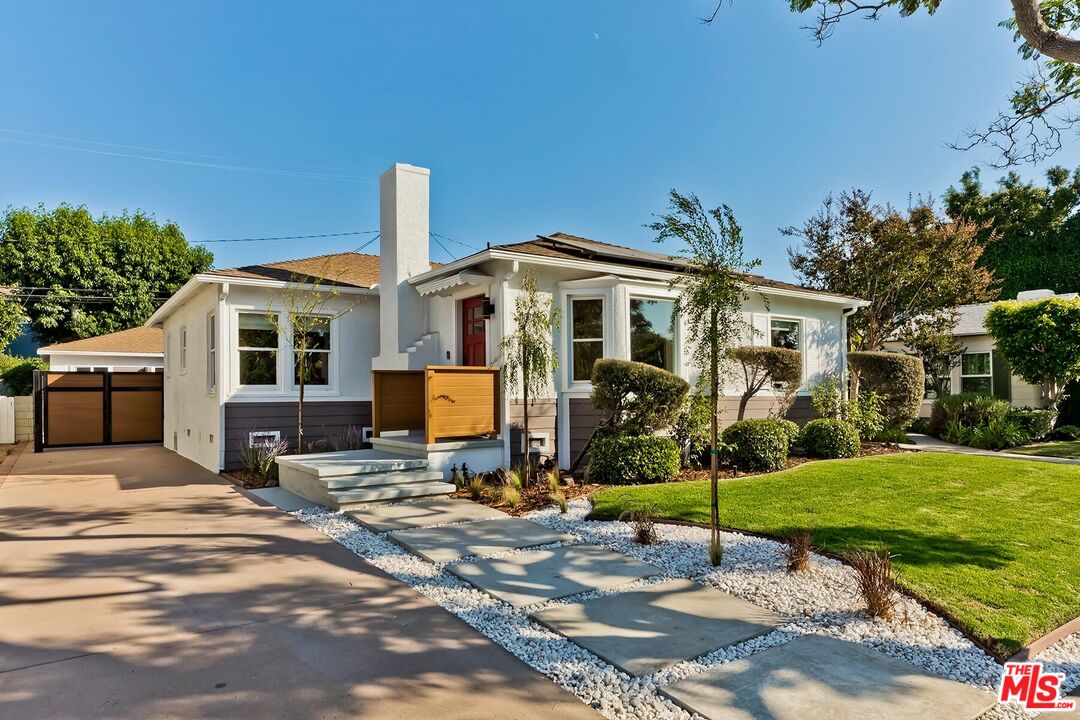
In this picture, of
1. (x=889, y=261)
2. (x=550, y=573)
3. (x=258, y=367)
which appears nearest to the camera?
(x=550, y=573)

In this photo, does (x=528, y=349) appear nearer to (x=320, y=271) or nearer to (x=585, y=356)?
(x=585, y=356)

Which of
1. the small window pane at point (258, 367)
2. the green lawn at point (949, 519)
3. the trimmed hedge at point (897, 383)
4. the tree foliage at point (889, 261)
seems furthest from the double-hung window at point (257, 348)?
the tree foliage at point (889, 261)

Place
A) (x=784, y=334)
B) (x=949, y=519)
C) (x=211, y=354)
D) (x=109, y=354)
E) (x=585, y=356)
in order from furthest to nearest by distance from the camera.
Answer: (x=109, y=354), (x=784, y=334), (x=211, y=354), (x=585, y=356), (x=949, y=519)

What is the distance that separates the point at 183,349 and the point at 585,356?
30.7 feet

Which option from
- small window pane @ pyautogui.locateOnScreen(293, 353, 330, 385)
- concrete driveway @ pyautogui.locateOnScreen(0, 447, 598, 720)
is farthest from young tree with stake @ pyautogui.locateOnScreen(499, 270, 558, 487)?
small window pane @ pyautogui.locateOnScreen(293, 353, 330, 385)

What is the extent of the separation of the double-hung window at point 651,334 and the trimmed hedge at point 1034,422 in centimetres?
914

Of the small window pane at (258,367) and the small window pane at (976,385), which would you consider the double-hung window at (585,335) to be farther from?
the small window pane at (976,385)

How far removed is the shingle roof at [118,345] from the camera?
1791 cm

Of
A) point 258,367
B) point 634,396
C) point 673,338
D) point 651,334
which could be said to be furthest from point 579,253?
point 258,367

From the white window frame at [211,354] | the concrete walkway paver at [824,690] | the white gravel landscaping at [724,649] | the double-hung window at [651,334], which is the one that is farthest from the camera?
the white window frame at [211,354]

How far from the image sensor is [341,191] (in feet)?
66.2

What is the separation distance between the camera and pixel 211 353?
11234 millimetres

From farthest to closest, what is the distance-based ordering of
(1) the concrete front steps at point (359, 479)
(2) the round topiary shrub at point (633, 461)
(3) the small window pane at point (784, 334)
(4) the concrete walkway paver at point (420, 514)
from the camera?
1. (3) the small window pane at point (784, 334)
2. (2) the round topiary shrub at point (633, 461)
3. (1) the concrete front steps at point (359, 479)
4. (4) the concrete walkway paver at point (420, 514)

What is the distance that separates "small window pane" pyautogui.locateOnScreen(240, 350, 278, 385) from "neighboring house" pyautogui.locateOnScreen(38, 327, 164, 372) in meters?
9.42
